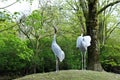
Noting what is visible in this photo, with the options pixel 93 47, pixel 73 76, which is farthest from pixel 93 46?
pixel 73 76

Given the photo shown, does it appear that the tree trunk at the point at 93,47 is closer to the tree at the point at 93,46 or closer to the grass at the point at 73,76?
the tree at the point at 93,46

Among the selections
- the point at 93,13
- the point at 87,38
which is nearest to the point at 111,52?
the point at 93,13

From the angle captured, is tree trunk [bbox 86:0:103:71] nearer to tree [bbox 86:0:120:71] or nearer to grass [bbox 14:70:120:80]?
tree [bbox 86:0:120:71]

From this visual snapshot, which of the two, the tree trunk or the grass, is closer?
the grass

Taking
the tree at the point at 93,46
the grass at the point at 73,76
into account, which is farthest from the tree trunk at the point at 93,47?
the grass at the point at 73,76

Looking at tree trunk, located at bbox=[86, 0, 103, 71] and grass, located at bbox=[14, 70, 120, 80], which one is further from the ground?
tree trunk, located at bbox=[86, 0, 103, 71]

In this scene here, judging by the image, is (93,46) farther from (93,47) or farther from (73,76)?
(73,76)

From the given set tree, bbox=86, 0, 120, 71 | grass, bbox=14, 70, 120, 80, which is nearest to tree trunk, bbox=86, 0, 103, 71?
tree, bbox=86, 0, 120, 71

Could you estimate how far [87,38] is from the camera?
16.3 meters

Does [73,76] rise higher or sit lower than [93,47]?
lower

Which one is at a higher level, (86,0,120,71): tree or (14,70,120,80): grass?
(86,0,120,71): tree

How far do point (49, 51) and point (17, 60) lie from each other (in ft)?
12.3

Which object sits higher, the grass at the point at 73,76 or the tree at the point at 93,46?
the tree at the point at 93,46

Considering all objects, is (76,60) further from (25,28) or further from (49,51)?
(25,28)
